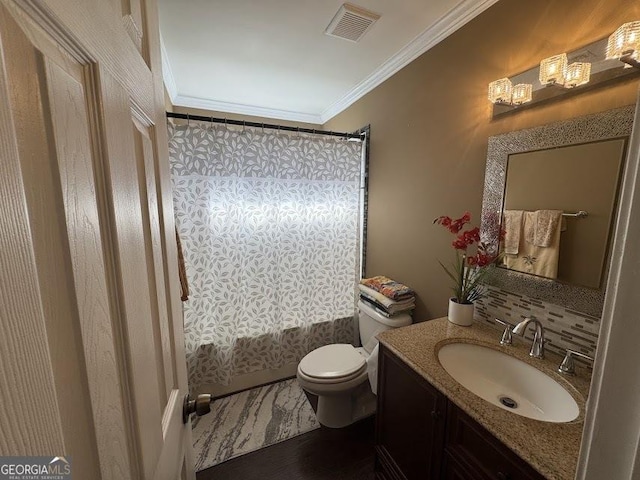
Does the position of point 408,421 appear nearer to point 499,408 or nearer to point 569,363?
point 499,408

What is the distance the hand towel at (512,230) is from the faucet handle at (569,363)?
0.42 m

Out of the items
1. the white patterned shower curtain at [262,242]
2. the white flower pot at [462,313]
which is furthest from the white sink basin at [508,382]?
the white patterned shower curtain at [262,242]

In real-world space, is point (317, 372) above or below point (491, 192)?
below

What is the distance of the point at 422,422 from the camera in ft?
3.43

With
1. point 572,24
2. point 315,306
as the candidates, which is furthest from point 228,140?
point 572,24

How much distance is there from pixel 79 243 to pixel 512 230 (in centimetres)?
144

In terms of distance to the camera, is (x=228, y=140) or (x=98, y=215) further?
(x=228, y=140)

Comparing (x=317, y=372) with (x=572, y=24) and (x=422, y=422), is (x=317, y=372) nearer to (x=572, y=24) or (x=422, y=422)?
(x=422, y=422)

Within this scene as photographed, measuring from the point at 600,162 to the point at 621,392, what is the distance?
99cm

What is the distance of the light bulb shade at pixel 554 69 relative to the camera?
0.99m

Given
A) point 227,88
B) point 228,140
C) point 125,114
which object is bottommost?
point 125,114

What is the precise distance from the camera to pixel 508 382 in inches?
43.3

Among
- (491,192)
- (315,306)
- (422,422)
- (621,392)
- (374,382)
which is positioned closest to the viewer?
(621,392)

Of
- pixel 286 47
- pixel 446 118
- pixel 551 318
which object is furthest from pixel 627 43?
pixel 286 47
